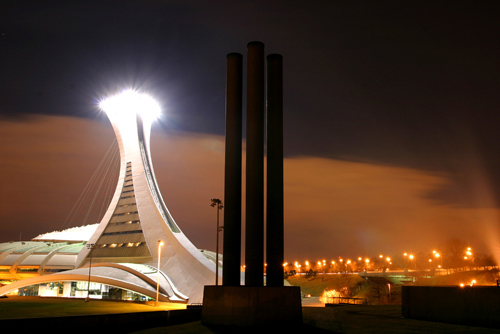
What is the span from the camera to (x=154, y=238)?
163 feet

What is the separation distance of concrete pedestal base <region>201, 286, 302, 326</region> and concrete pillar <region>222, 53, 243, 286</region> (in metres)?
1.52

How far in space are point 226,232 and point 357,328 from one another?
6.45 metres

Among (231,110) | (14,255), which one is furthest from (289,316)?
(14,255)

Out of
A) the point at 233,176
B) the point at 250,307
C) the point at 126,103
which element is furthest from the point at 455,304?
the point at 126,103

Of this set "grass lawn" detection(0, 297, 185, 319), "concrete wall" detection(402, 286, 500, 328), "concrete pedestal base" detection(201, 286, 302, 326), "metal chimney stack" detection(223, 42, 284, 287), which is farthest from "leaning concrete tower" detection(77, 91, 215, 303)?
"concrete wall" detection(402, 286, 500, 328)

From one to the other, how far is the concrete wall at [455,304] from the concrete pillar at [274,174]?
5807 mm

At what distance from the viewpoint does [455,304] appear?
54.2ft

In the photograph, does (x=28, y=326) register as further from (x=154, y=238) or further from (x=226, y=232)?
(x=154, y=238)

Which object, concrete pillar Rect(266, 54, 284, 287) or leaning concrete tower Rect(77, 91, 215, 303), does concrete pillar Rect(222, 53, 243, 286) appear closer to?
concrete pillar Rect(266, 54, 284, 287)

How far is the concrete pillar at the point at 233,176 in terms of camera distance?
18.2 meters

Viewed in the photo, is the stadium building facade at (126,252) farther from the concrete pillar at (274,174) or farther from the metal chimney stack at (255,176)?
the concrete pillar at (274,174)

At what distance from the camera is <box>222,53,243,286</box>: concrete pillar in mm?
18219

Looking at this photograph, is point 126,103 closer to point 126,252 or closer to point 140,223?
point 140,223

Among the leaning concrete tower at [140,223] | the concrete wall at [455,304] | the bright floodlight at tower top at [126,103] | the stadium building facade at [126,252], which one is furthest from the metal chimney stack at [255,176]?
the bright floodlight at tower top at [126,103]
